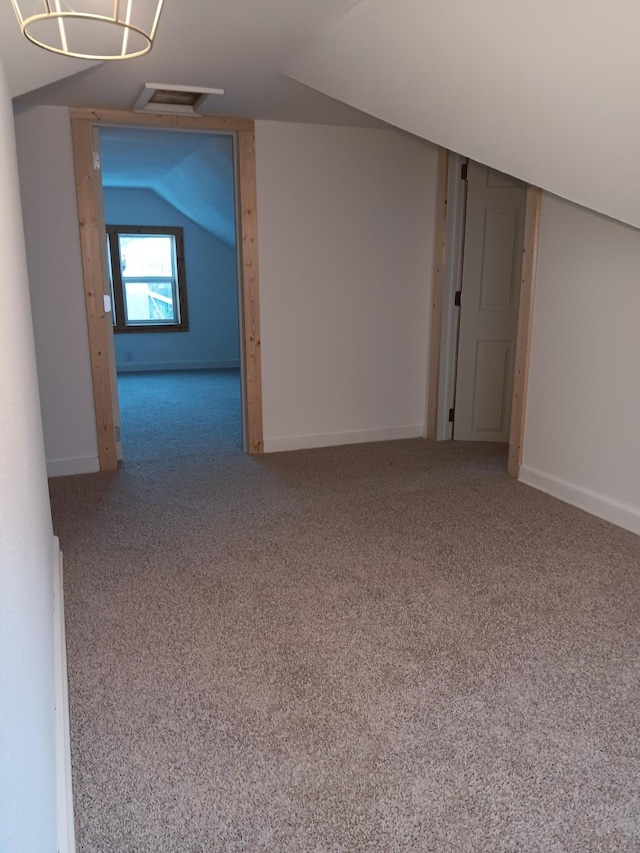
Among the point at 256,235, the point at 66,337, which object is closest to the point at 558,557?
the point at 256,235

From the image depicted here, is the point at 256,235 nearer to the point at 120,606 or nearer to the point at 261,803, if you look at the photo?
the point at 120,606

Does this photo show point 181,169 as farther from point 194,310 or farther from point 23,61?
point 23,61

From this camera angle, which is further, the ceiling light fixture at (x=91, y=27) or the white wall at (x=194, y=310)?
the white wall at (x=194, y=310)

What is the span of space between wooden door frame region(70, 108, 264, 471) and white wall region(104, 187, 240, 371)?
4562mm

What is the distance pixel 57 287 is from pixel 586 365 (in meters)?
3.02

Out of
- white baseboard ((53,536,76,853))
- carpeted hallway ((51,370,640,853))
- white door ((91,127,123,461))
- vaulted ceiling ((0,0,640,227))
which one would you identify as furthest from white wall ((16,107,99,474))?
white baseboard ((53,536,76,853))

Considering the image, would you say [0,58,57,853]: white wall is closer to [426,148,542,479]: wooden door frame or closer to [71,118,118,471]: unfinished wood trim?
[71,118,118,471]: unfinished wood trim

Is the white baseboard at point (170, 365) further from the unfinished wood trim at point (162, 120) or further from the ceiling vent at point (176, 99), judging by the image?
the ceiling vent at point (176, 99)

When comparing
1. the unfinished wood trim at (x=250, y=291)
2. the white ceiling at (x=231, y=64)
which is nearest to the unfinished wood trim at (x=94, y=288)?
the white ceiling at (x=231, y=64)

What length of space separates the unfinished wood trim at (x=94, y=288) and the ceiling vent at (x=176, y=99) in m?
0.38

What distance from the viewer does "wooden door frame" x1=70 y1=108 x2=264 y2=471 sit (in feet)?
12.2

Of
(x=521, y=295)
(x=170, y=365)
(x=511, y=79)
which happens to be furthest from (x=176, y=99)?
(x=170, y=365)

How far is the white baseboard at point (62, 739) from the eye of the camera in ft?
4.47

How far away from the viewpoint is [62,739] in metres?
1.61
